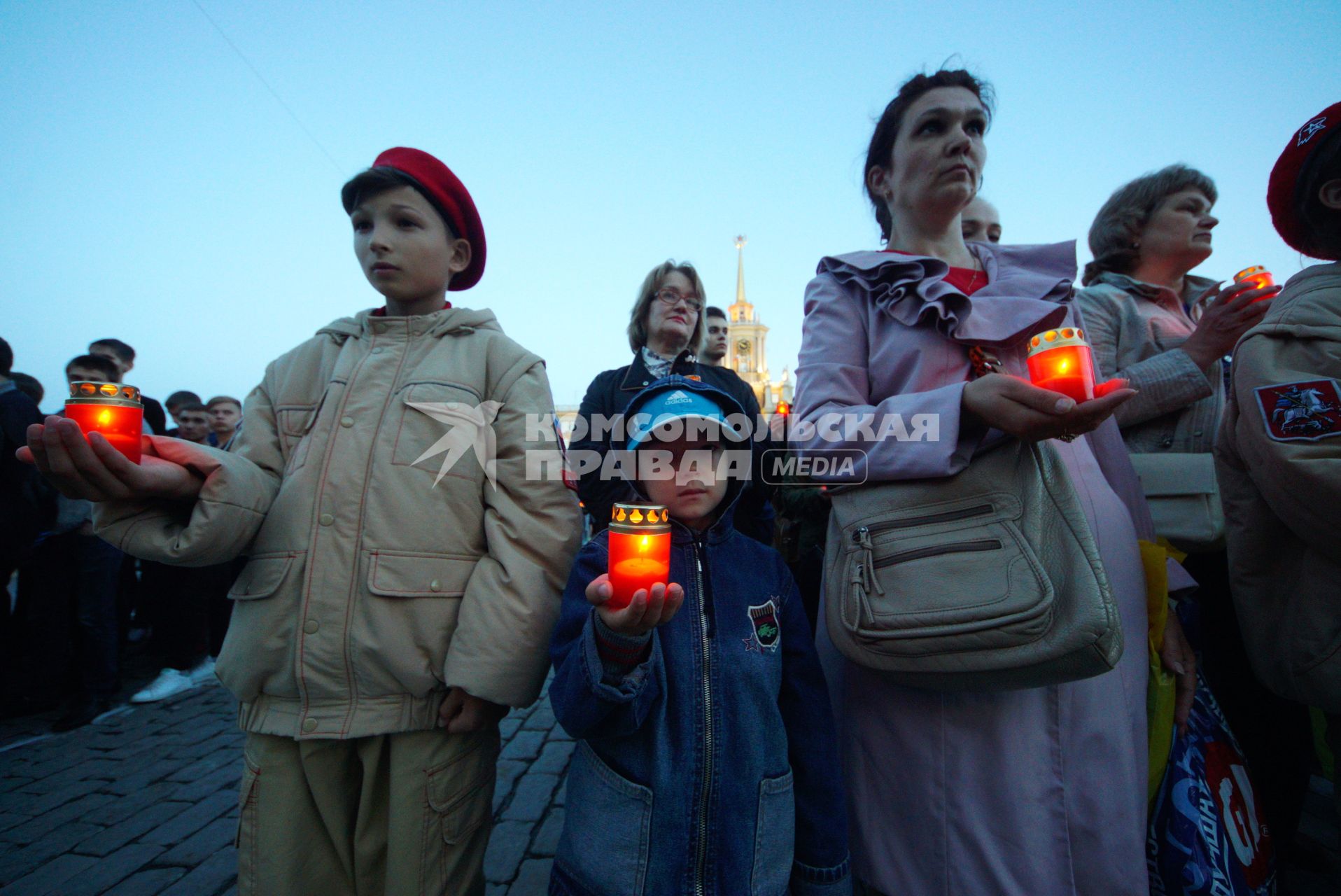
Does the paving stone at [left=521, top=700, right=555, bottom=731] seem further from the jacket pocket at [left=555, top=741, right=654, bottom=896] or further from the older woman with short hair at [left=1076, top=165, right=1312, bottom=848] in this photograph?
the older woman with short hair at [left=1076, top=165, right=1312, bottom=848]

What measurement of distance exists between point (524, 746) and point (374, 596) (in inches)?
108

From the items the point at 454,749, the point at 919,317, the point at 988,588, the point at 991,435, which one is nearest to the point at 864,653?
the point at 988,588

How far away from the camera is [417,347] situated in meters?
1.90

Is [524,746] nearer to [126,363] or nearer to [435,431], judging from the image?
[435,431]

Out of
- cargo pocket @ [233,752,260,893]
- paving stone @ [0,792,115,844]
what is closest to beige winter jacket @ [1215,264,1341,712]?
cargo pocket @ [233,752,260,893]

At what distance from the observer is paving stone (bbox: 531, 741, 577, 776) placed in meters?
3.50

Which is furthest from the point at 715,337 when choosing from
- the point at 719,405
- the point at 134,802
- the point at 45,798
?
the point at 45,798

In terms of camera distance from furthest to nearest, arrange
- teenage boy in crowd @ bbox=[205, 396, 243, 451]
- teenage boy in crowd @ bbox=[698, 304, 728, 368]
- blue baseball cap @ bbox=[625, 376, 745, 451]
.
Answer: teenage boy in crowd @ bbox=[205, 396, 243, 451] → teenage boy in crowd @ bbox=[698, 304, 728, 368] → blue baseball cap @ bbox=[625, 376, 745, 451]

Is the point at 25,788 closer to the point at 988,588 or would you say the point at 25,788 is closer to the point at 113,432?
the point at 113,432

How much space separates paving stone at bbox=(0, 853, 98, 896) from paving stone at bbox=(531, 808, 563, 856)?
78.5 inches

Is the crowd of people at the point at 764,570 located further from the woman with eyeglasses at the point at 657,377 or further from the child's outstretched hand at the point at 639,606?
the woman with eyeglasses at the point at 657,377

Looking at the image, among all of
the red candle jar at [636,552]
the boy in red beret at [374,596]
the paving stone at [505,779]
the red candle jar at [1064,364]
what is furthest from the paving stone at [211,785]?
the red candle jar at [1064,364]

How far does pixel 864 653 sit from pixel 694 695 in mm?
461

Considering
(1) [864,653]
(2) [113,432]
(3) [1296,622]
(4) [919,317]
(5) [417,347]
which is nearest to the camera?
(2) [113,432]
